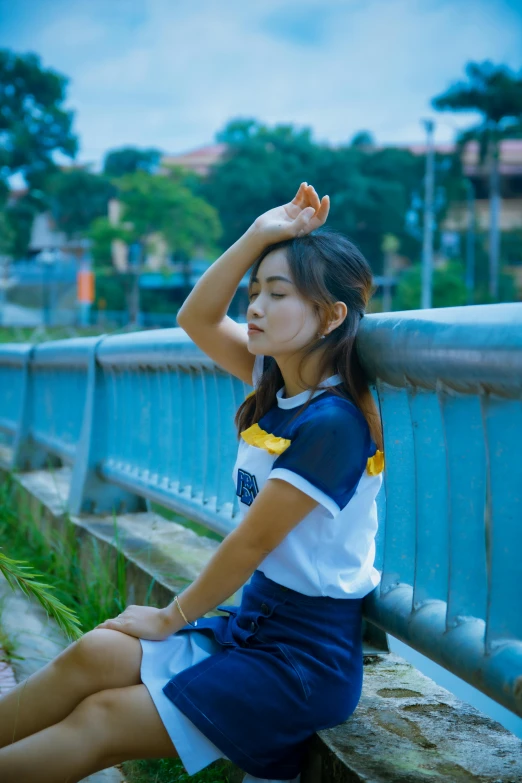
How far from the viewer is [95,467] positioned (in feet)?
14.2

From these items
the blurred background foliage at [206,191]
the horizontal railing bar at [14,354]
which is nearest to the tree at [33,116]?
the blurred background foliage at [206,191]

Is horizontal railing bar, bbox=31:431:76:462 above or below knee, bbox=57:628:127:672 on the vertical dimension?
below

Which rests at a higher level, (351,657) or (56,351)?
(56,351)

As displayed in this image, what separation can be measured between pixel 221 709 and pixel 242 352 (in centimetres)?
97

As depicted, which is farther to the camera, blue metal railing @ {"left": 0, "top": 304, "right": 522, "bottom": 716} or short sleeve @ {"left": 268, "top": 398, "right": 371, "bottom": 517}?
short sleeve @ {"left": 268, "top": 398, "right": 371, "bottom": 517}

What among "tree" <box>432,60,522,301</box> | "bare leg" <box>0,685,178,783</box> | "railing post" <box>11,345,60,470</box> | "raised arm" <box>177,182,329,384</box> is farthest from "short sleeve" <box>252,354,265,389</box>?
"tree" <box>432,60,522,301</box>

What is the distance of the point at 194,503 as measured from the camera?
3.21m

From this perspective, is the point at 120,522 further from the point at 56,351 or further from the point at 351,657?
the point at 351,657

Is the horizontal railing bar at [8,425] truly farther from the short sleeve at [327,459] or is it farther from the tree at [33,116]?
the tree at [33,116]

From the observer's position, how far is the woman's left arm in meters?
1.91

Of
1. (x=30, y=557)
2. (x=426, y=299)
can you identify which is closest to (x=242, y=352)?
(x=30, y=557)

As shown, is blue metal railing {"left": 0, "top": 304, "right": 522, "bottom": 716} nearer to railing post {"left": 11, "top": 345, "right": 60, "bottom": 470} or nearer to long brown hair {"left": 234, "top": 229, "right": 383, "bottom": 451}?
long brown hair {"left": 234, "top": 229, "right": 383, "bottom": 451}

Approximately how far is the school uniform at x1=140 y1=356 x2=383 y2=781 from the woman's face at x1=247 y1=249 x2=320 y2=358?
0.12 m

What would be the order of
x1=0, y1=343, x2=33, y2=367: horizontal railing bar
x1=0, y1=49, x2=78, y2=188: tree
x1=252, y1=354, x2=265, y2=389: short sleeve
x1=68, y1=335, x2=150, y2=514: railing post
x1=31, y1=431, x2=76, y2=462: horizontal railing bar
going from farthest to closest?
x1=0, y1=49, x2=78, y2=188: tree < x1=0, y1=343, x2=33, y2=367: horizontal railing bar < x1=31, y1=431, x2=76, y2=462: horizontal railing bar < x1=68, y1=335, x2=150, y2=514: railing post < x1=252, y1=354, x2=265, y2=389: short sleeve
